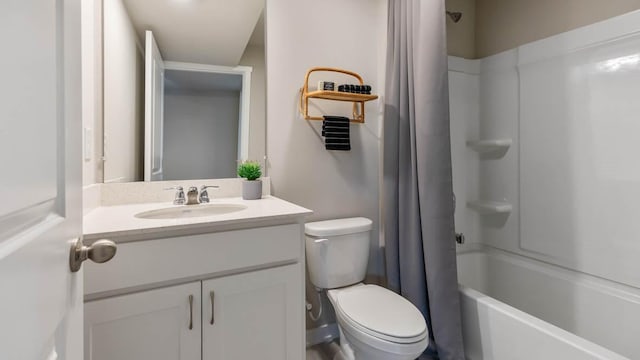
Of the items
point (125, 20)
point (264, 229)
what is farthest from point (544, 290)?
point (125, 20)

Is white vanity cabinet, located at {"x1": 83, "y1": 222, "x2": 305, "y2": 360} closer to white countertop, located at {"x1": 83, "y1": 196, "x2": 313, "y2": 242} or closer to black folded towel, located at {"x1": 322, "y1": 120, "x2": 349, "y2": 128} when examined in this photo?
white countertop, located at {"x1": 83, "y1": 196, "x2": 313, "y2": 242}

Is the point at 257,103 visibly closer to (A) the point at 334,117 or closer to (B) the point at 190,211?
(A) the point at 334,117

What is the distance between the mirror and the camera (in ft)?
4.83

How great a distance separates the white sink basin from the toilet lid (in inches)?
27.5

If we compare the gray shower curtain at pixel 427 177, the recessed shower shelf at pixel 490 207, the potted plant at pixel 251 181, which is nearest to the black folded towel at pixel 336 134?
the gray shower curtain at pixel 427 177

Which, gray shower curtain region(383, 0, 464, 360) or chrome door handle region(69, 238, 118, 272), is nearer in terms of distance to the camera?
chrome door handle region(69, 238, 118, 272)

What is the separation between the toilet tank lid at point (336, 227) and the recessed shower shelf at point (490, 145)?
1.14 meters

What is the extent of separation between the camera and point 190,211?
4.86ft

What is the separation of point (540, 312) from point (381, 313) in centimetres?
127

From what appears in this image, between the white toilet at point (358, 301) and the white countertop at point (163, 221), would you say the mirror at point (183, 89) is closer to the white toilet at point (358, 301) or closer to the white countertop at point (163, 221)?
the white countertop at point (163, 221)

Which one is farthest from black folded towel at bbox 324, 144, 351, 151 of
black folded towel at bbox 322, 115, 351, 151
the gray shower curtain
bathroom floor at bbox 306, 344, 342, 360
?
bathroom floor at bbox 306, 344, 342, 360

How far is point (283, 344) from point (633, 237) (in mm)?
1846

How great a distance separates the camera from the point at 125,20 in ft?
4.95

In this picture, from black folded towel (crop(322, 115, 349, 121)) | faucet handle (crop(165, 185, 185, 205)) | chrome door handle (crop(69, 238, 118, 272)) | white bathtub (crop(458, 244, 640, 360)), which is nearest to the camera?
chrome door handle (crop(69, 238, 118, 272))
